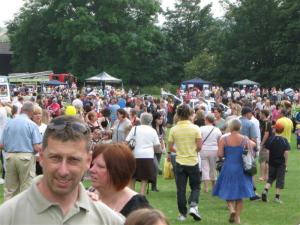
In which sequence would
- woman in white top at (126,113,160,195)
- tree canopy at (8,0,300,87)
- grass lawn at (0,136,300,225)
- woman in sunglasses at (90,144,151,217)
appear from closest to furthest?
1. woman in sunglasses at (90,144,151,217)
2. grass lawn at (0,136,300,225)
3. woman in white top at (126,113,160,195)
4. tree canopy at (8,0,300,87)

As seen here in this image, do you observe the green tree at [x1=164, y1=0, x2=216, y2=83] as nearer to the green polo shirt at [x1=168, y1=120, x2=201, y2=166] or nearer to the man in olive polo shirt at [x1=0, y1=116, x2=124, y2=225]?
the green polo shirt at [x1=168, y1=120, x2=201, y2=166]

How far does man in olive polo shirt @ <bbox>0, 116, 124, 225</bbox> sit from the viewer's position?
120 inches

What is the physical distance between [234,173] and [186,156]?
77 cm

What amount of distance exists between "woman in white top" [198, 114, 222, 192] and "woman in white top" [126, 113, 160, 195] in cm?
144

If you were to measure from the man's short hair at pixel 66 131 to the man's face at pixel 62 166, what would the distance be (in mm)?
18

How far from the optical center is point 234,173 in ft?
34.9

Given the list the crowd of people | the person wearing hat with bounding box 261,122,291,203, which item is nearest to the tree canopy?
the crowd of people

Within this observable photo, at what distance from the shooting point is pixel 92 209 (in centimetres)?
321

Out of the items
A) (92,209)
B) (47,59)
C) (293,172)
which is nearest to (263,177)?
(293,172)

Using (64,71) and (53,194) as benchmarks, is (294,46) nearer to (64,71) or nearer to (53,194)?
(64,71)

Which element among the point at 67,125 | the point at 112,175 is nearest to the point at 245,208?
the point at 112,175

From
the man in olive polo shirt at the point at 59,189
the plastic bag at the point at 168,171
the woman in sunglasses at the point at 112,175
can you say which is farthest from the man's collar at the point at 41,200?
the plastic bag at the point at 168,171

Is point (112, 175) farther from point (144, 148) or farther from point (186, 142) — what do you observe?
point (144, 148)

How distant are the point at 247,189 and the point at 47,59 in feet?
221
